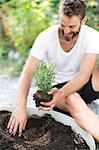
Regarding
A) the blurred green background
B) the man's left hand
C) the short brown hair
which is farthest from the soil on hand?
the blurred green background

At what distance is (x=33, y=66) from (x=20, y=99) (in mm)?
215

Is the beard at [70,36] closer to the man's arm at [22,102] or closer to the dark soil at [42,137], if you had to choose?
the man's arm at [22,102]

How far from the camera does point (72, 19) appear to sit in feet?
7.43

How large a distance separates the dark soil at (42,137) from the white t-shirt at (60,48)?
1.17 ft

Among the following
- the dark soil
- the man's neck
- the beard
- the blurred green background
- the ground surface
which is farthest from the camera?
the blurred green background

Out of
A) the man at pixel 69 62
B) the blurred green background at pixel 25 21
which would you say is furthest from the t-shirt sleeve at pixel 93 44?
the blurred green background at pixel 25 21

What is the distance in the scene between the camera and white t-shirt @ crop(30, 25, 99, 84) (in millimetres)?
2404

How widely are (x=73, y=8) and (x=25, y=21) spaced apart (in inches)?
70.4

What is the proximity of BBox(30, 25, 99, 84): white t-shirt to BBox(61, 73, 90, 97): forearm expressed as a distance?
5.2 inches

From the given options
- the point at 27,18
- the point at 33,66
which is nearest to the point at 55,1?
the point at 27,18

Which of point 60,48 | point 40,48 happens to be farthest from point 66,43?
point 40,48

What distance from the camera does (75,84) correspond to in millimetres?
2359

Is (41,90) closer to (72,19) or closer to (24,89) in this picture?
(24,89)

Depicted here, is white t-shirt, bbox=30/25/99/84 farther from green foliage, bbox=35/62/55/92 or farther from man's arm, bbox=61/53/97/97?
green foliage, bbox=35/62/55/92
